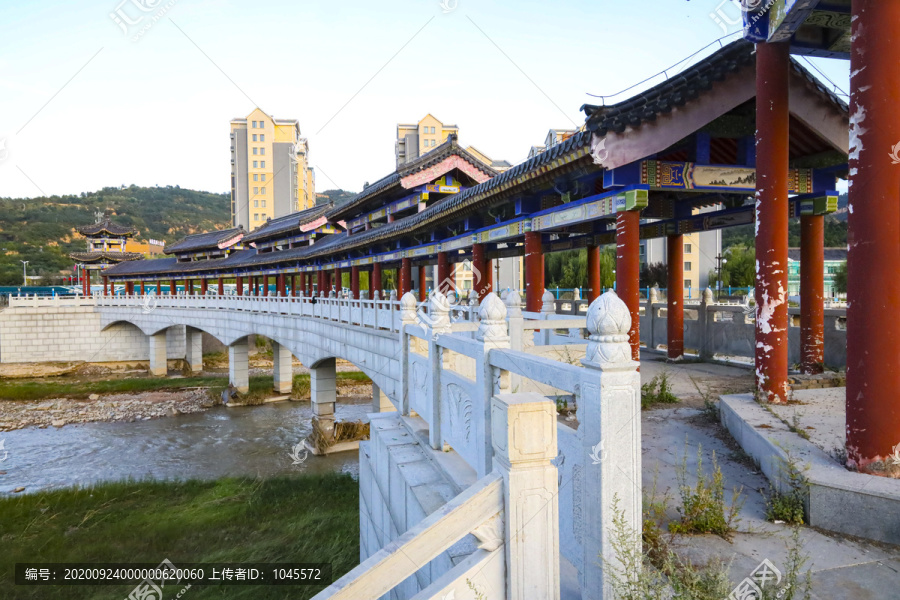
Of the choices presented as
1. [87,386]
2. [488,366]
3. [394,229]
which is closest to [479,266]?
[394,229]

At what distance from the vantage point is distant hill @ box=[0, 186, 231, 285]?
60750 mm

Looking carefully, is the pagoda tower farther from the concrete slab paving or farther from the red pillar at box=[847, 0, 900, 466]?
the red pillar at box=[847, 0, 900, 466]

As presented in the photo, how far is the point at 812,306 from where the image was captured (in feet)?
26.9

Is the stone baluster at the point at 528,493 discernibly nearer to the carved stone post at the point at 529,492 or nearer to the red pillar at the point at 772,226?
the carved stone post at the point at 529,492

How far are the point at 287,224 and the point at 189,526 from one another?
23.2 m

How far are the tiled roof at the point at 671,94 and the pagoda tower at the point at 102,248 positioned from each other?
42528 mm

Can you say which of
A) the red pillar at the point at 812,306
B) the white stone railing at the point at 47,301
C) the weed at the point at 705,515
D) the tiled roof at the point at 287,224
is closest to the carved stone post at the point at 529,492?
the weed at the point at 705,515

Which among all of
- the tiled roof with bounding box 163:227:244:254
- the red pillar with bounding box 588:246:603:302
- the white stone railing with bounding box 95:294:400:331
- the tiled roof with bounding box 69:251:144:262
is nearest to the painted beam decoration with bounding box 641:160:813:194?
the white stone railing with bounding box 95:294:400:331

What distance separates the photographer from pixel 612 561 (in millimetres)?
2600

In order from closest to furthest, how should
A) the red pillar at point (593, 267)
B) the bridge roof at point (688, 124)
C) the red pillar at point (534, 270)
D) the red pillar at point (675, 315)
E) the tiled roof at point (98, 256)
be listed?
the bridge roof at point (688, 124)
the red pillar at point (534, 270)
the red pillar at point (675, 315)
the red pillar at point (593, 267)
the tiled roof at point (98, 256)

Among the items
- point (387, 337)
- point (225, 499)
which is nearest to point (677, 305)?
point (387, 337)

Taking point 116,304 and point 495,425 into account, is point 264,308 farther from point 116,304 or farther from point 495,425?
point 495,425

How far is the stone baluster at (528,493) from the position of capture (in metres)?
2.60

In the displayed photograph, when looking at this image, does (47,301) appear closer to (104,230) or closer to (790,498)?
(104,230)
